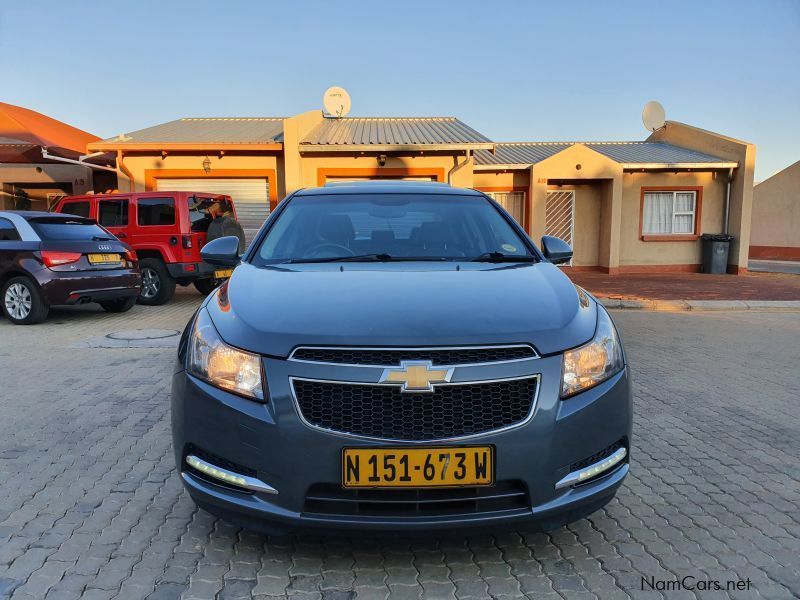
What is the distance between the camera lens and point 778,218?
1027 inches

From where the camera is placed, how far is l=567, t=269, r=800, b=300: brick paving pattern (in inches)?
469

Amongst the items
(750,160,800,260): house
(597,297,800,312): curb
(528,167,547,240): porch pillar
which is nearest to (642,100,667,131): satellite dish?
(528,167,547,240): porch pillar

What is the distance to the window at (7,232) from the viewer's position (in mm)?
8211

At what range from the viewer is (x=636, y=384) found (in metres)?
5.18

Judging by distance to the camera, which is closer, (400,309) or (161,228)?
(400,309)

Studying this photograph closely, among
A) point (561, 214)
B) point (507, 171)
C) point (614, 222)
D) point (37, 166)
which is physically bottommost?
point (614, 222)

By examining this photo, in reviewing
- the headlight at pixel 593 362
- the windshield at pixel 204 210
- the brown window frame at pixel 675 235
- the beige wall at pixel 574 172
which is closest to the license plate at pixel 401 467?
the headlight at pixel 593 362

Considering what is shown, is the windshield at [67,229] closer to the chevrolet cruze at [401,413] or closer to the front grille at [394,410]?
the chevrolet cruze at [401,413]

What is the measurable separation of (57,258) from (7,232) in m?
0.93

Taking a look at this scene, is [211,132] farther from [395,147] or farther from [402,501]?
[402,501]

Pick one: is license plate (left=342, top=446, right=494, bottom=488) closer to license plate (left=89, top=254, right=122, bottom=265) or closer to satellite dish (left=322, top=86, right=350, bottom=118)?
license plate (left=89, top=254, right=122, bottom=265)

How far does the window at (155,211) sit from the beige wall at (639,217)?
1275 centimetres

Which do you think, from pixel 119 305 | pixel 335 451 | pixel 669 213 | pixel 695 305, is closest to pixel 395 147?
pixel 119 305

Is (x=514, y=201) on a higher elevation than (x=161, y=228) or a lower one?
higher
